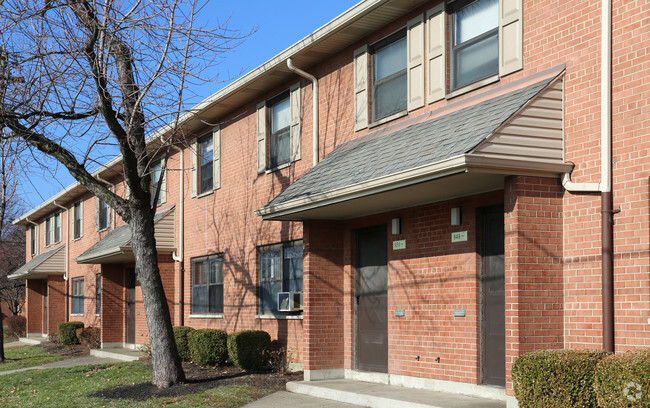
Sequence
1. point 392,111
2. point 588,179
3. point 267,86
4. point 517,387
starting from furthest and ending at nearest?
point 267,86, point 392,111, point 588,179, point 517,387

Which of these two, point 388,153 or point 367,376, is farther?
point 367,376

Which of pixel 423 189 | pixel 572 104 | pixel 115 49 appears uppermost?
pixel 115 49

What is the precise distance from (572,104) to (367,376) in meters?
6.00

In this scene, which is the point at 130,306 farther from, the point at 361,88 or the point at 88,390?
the point at 361,88

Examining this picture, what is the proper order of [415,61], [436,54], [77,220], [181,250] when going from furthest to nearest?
[77,220] → [181,250] → [415,61] → [436,54]

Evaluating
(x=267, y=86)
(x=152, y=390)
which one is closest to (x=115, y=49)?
(x=267, y=86)

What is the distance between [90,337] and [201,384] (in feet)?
45.8

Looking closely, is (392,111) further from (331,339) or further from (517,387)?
(517,387)

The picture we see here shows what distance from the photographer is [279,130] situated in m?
17.0

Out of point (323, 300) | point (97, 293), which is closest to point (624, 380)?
point (323, 300)

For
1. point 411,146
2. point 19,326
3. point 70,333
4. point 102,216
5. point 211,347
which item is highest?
point 411,146

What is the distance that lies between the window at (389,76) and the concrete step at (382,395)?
448 cm

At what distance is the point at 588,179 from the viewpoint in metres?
9.40

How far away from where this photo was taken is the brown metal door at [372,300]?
13383mm
